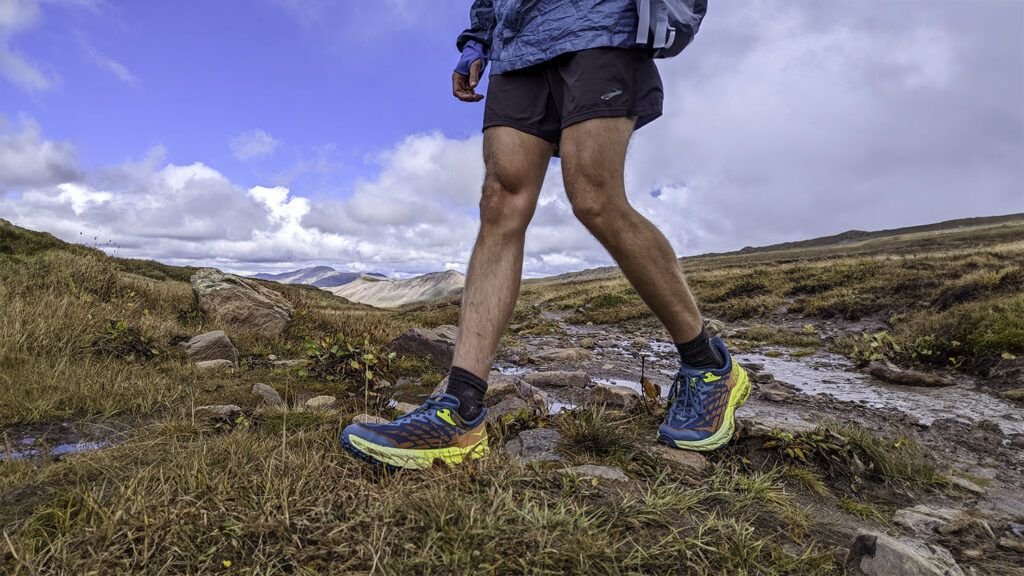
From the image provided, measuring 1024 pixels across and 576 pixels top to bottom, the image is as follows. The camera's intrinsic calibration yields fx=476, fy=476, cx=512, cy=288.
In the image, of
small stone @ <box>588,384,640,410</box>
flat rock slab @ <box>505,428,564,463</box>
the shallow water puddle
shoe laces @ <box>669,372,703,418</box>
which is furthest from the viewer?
the shallow water puddle

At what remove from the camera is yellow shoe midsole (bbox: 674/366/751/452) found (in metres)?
2.35

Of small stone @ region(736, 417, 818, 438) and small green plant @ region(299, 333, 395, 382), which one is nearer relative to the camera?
small stone @ region(736, 417, 818, 438)

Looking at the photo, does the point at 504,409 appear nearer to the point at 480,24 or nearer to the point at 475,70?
the point at 475,70

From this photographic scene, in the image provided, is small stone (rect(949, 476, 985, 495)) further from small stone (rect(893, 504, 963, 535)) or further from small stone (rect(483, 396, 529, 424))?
small stone (rect(483, 396, 529, 424))

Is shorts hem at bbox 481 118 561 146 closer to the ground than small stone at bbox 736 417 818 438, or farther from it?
farther from it

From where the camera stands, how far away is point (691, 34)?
2.24 metres

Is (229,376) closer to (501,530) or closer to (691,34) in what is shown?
(501,530)

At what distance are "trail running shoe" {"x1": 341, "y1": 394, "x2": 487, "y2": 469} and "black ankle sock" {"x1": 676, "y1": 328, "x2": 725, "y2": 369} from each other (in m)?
1.18

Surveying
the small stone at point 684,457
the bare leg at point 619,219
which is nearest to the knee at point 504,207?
the bare leg at point 619,219

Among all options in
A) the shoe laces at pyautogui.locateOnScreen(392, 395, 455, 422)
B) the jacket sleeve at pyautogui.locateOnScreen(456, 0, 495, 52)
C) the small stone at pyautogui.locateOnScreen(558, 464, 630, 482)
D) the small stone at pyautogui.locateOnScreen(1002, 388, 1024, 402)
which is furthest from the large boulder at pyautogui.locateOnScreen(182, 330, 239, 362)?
the small stone at pyautogui.locateOnScreen(1002, 388, 1024, 402)

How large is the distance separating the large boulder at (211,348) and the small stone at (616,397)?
12.0 ft

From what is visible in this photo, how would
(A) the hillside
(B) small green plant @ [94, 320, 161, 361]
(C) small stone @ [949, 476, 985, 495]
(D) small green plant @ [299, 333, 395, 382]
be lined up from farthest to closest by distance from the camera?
(B) small green plant @ [94, 320, 161, 361]
(D) small green plant @ [299, 333, 395, 382]
(C) small stone @ [949, 476, 985, 495]
(A) the hillside

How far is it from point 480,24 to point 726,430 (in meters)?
2.66

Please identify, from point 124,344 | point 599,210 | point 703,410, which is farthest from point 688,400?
point 124,344
